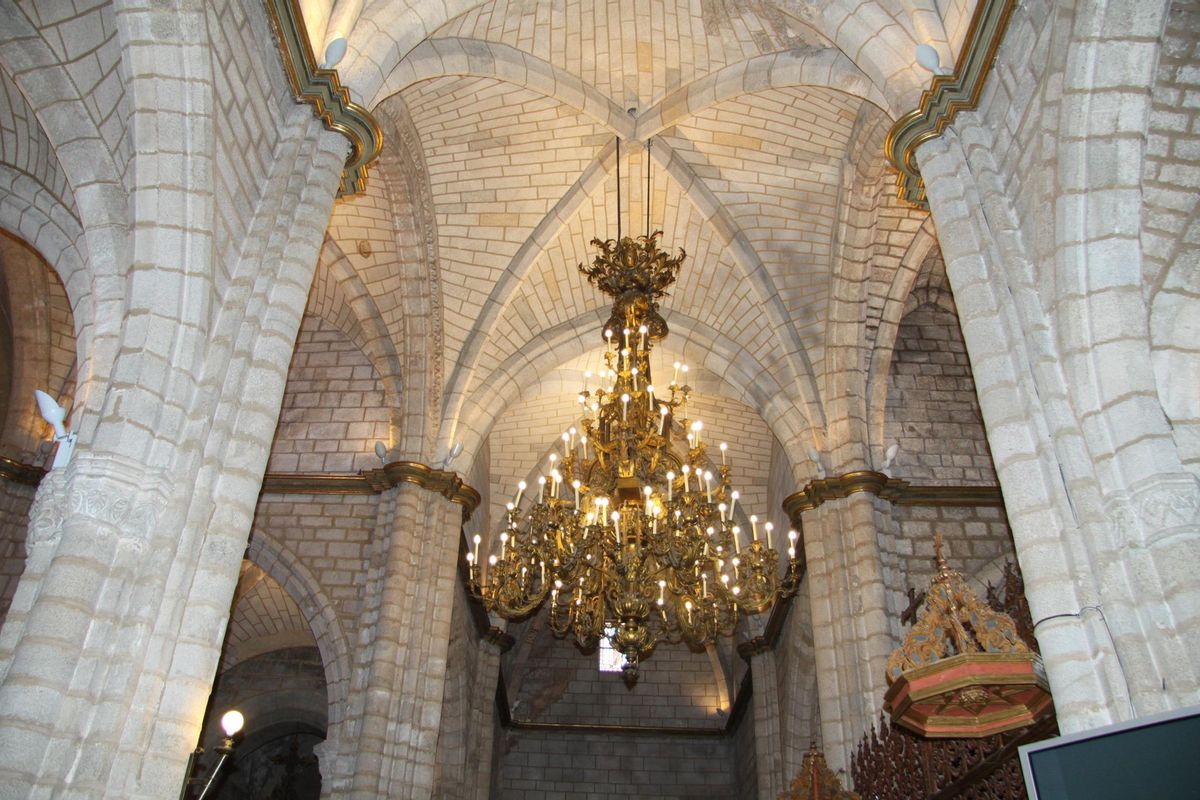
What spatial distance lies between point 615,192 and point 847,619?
5.61m

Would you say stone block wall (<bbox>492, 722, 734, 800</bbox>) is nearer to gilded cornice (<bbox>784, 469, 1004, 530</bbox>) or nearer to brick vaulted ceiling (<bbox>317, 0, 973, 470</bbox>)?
brick vaulted ceiling (<bbox>317, 0, 973, 470</bbox>)

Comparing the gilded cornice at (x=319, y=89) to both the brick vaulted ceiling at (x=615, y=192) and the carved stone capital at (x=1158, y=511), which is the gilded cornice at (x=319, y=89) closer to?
the brick vaulted ceiling at (x=615, y=192)

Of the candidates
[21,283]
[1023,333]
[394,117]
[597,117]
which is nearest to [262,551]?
[21,283]

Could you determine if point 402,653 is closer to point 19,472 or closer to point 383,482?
point 383,482

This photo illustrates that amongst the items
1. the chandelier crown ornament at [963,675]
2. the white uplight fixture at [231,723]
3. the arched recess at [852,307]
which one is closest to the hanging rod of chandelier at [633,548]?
the chandelier crown ornament at [963,675]

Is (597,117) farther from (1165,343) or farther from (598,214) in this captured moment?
(1165,343)

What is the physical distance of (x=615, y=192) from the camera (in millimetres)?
12172

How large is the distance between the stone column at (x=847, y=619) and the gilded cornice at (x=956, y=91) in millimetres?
4691

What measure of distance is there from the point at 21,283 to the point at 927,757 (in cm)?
1024

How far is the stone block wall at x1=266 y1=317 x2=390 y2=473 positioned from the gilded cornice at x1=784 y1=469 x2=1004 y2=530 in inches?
206

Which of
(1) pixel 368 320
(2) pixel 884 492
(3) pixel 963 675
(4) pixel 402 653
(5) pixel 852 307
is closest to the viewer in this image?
(3) pixel 963 675

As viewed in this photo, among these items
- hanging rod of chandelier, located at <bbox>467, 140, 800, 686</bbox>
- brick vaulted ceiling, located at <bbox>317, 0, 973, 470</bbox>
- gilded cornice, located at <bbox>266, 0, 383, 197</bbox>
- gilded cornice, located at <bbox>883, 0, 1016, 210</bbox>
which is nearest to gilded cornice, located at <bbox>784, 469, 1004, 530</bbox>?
brick vaulted ceiling, located at <bbox>317, 0, 973, 470</bbox>

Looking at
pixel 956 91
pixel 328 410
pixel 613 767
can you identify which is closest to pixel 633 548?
pixel 956 91

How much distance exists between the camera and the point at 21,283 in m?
11.0
